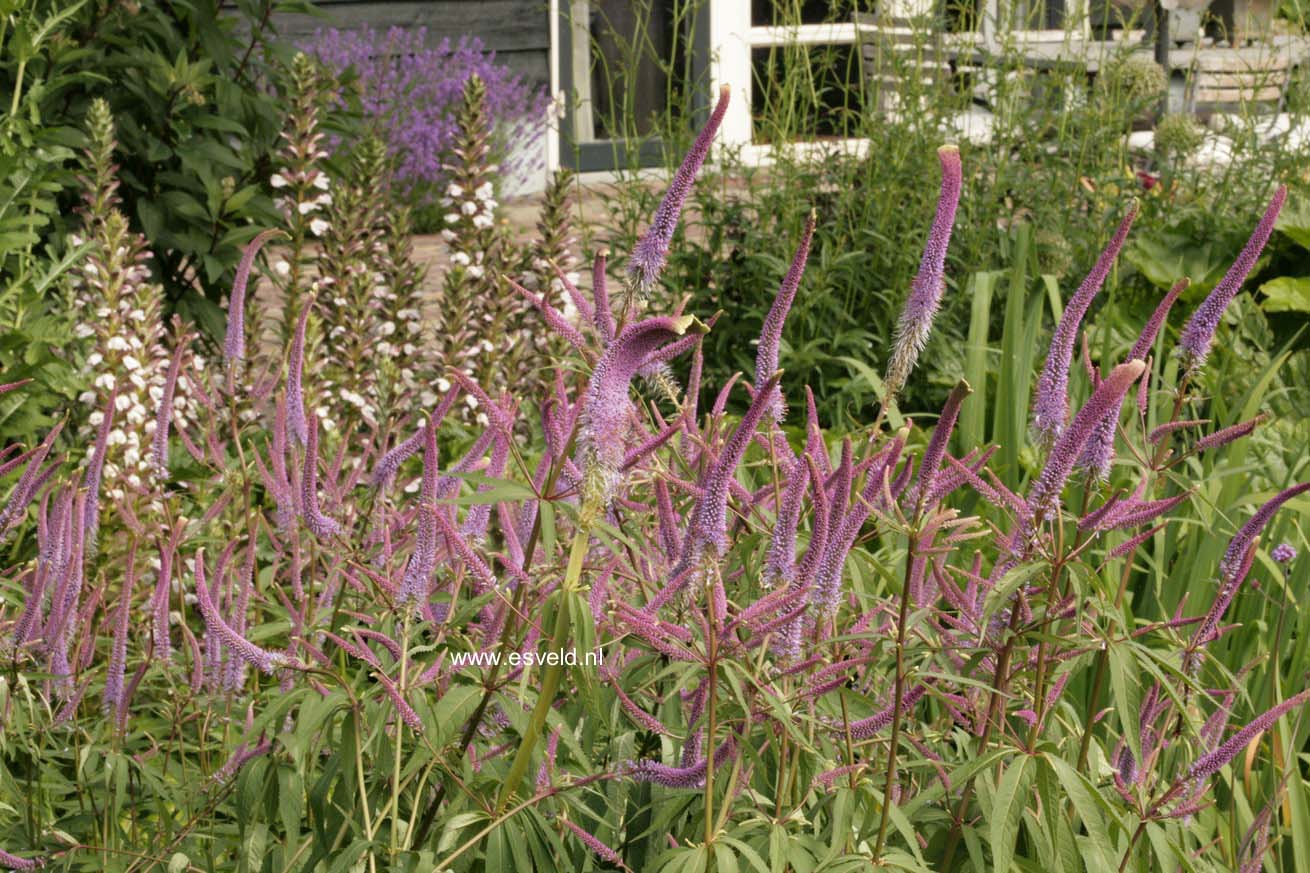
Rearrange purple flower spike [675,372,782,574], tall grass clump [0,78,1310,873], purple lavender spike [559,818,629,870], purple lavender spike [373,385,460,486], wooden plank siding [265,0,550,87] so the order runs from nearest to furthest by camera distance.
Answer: purple flower spike [675,372,782,574]
tall grass clump [0,78,1310,873]
purple lavender spike [559,818,629,870]
purple lavender spike [373,385,460,486]
wooden plank siding [265,0,550,87]

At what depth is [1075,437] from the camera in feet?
4.57

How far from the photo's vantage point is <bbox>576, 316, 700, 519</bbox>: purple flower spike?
1.33 meters

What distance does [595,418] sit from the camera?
4.42ft

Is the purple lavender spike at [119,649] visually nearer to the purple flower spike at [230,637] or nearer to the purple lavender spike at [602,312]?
the purple flower spike at [230,637]

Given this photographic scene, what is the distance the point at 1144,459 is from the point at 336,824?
0.97 metres

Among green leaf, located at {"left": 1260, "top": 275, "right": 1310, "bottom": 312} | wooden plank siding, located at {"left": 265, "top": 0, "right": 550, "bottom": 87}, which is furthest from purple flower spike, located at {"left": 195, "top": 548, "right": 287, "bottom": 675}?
wooden plank siding, located at {"left": 265, "top": 0, "right": 550, "bottom": 87}

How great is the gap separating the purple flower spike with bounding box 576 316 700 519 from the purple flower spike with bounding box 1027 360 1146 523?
382 millimetres

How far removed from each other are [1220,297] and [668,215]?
0.62 m

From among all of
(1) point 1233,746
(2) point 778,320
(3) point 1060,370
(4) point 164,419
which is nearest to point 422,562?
(2) point 778,320

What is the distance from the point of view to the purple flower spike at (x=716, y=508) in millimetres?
1320

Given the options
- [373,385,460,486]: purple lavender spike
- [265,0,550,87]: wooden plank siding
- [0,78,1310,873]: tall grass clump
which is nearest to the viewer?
[0,78,1310,873]: tall grass clump

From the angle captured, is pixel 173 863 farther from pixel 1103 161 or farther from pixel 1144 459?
pixel 1103 161

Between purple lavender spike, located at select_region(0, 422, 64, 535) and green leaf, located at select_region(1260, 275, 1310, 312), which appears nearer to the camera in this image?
purple lavender spike, located at select_region(0, 422, 64, 535)

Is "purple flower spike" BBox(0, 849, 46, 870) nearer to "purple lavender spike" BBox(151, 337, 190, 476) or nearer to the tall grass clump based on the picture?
the tall grass clump
